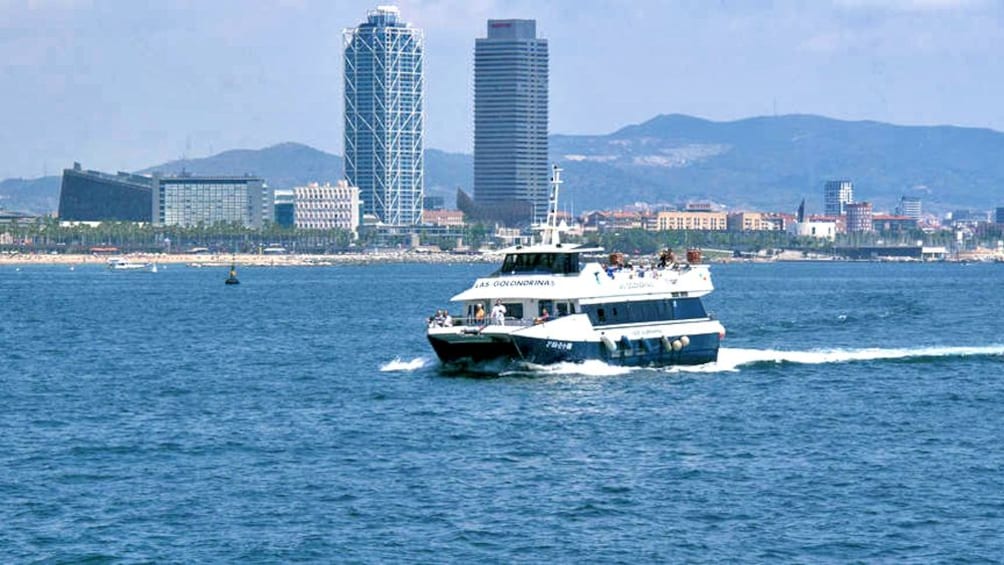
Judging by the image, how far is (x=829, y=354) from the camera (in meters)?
96.8

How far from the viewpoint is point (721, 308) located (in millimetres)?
161500

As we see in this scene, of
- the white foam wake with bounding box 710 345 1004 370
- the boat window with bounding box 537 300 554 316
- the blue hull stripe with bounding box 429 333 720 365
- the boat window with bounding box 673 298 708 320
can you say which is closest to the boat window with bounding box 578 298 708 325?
the boat window with bounding box 673 298 708 320

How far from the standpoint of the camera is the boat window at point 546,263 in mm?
81062

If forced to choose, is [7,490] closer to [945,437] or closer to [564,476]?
[564,476]

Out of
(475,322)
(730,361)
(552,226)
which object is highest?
(552,226)

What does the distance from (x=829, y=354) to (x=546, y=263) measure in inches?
865

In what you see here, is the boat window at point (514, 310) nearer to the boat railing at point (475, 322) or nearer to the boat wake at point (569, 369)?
the boat railing at point (475, 322)

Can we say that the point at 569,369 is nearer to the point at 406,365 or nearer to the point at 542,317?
the point at 542,317

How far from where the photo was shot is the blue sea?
4716cm

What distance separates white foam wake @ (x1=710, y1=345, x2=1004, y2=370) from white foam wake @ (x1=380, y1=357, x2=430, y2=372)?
12842 millimetres

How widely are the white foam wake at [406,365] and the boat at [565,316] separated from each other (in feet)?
19.4

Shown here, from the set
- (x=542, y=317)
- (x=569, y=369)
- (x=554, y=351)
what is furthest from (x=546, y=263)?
(x=569, y=369)

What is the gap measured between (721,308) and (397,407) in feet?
304

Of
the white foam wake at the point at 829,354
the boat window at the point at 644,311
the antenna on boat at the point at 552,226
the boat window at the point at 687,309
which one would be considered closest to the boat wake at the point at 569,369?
the boat window at the point at 644,311
